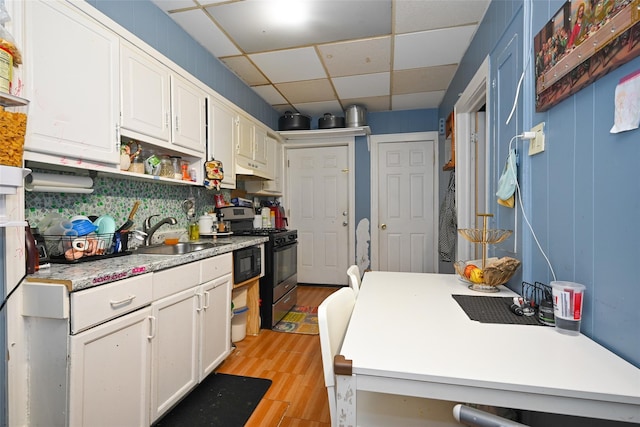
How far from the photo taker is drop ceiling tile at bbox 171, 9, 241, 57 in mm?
2148

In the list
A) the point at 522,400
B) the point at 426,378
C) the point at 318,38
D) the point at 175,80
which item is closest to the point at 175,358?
the point at 426,378

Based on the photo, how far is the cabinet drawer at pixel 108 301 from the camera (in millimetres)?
1088

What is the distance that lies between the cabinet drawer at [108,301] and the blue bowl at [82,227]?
14.9 inches

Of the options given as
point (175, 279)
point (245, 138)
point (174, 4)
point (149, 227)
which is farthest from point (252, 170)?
point (175, 279)

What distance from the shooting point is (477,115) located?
8.19 feet

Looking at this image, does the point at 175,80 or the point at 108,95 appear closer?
the point at 108,95

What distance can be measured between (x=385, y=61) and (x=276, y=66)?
104cm

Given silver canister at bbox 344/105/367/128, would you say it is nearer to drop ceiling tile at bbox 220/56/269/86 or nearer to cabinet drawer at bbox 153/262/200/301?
drop ceiling tile at bbox 220/56/269/86

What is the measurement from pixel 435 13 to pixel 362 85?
4.10 ft

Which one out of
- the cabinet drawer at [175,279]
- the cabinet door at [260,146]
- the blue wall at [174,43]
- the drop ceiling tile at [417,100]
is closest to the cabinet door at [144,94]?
the blue wall at [174,43]

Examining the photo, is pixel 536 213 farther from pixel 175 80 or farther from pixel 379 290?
pixel 175 80

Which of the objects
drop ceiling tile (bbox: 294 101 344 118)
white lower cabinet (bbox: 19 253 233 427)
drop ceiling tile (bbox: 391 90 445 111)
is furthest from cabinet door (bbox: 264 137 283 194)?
white lower cabinet (bbox: 19 253 233 427)

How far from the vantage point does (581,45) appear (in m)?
0.94

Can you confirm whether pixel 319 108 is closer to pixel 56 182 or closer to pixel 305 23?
pixel 305 23
